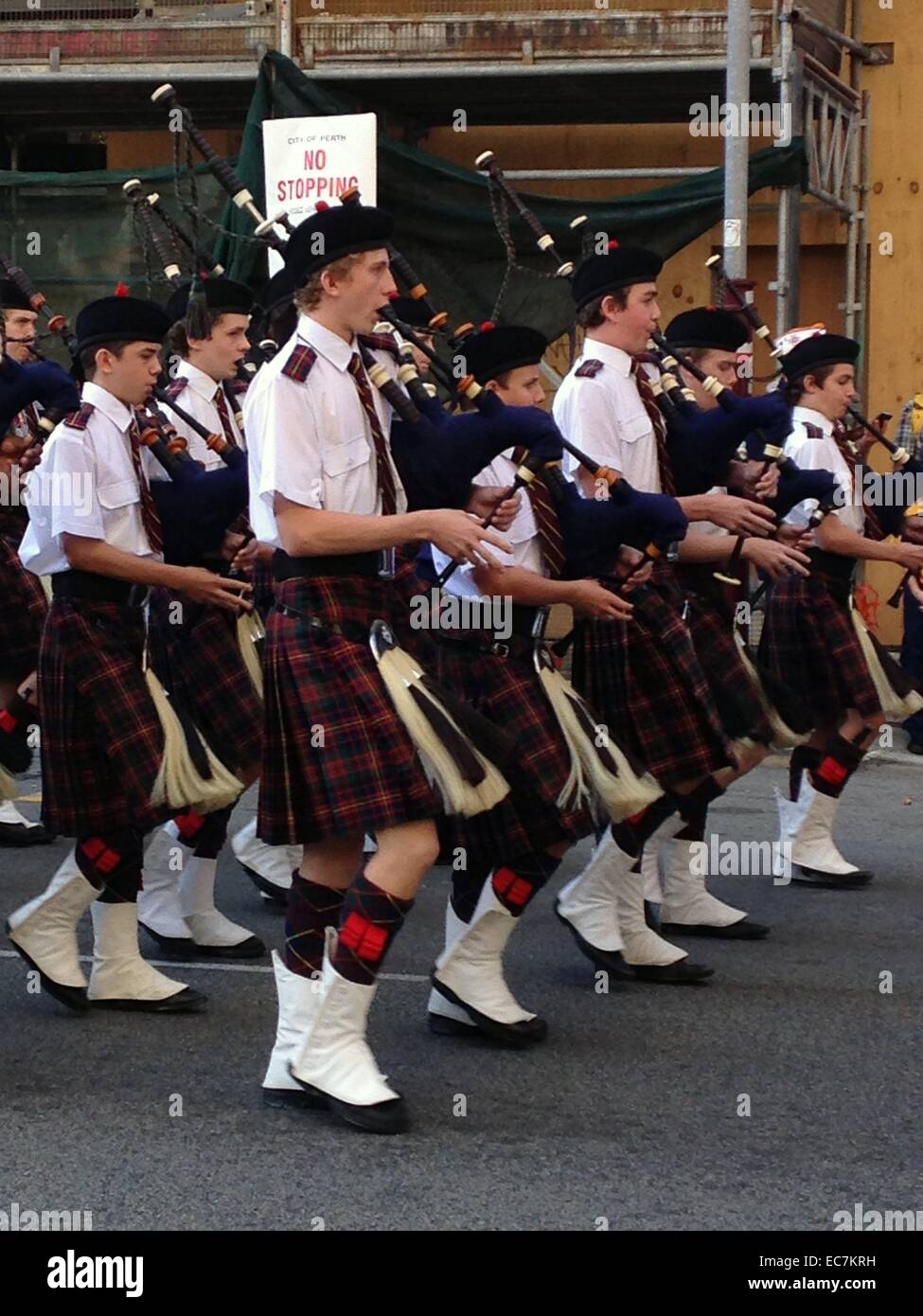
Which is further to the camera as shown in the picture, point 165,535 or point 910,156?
point 910,156

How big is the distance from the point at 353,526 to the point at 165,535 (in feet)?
4.22

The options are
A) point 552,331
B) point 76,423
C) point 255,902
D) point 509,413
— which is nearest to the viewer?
point 509,413

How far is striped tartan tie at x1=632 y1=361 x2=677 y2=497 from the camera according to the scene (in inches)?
218

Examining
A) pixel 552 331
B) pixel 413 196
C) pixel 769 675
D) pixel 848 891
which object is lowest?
pixel 848 891

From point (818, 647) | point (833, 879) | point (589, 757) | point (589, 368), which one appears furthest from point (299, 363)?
point (833, 879)

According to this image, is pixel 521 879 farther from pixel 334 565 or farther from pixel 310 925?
pixel 334 565

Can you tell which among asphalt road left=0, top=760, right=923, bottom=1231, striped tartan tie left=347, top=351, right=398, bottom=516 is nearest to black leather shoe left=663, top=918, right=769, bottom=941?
asphalt road left=0, top=760, right=923, bottom=1231

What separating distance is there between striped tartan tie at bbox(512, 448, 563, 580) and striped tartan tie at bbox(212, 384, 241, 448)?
126 centimetres

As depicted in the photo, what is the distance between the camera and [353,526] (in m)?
4.16

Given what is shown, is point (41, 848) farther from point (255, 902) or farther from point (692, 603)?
point (692, 603)

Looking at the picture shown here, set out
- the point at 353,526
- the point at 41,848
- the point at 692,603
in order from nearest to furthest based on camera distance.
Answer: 1. the point at 353,526
2. the point at 692,603
3. the point at 41,848

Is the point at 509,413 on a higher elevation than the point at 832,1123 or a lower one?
higher

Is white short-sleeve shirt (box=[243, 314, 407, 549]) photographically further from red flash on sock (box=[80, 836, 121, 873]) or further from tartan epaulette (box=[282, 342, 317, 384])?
red flash on sock (box=[80, 836, 121, 873])

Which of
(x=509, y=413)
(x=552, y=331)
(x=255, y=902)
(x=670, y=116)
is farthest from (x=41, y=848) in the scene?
(x=670, y=116)
